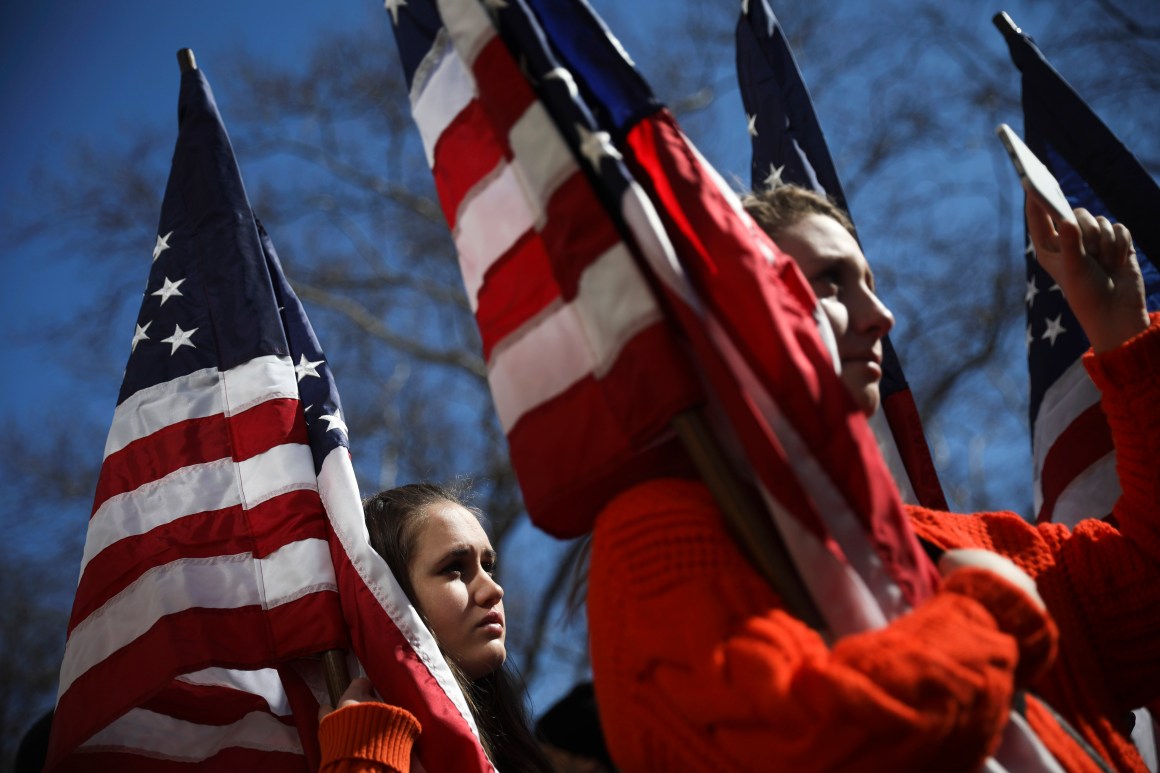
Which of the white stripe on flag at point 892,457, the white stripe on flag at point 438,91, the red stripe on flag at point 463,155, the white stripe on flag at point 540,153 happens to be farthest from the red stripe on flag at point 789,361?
the white stripe on flag at point 892,457

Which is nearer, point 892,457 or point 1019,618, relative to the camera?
point 1019,618

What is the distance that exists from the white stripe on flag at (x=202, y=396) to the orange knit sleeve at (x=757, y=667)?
1806 millimetres

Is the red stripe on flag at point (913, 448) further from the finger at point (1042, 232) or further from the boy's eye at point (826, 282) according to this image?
the boy's eye at point (826, 282)

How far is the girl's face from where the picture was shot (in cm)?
314

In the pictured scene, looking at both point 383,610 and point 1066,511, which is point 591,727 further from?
point 1066,511

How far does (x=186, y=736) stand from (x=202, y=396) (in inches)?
39.7

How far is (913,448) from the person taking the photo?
307cm

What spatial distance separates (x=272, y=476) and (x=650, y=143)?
67.0 inches

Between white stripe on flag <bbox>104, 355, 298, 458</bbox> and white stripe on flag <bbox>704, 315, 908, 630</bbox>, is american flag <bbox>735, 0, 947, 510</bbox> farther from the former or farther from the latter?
white stripe on flag <bbox>104, 355, 298, 458</bbox>

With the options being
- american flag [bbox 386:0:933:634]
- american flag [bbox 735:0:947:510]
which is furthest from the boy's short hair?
american flag [bbox 735:0:947:510]

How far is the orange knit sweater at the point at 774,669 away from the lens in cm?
132

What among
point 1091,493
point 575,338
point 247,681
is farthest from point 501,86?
point 1091,493

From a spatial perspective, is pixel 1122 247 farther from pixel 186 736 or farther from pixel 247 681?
pixel 186 736

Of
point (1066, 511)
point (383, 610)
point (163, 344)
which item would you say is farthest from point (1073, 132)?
point (163, 344)
